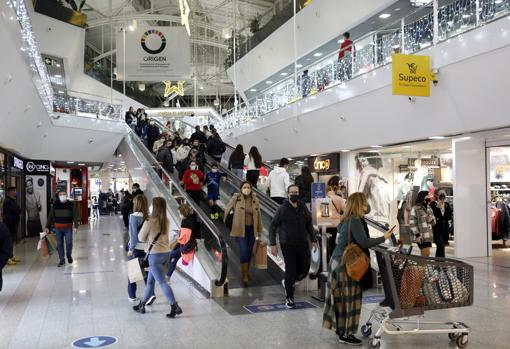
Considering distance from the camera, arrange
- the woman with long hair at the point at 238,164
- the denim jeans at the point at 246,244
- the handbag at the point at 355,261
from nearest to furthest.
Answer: the handbag at the point at 355,261 < the denim jeans at the point at 246,244 < the woman with long hair at the point at 238,164

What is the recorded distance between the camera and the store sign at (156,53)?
17.0m

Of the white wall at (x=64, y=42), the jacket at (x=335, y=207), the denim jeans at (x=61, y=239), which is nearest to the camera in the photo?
the jacket at (x=335, y=207)

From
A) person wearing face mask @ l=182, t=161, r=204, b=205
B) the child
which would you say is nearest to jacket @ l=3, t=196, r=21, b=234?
person wearing face mask @ l=182, t=161, r=204, b=205

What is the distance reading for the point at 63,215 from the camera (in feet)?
37.8

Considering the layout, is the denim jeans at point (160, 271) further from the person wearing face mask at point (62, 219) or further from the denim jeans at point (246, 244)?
the person wearing face mask at point (62, 219)

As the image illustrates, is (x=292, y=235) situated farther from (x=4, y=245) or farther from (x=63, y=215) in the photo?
(x=63, y=215)

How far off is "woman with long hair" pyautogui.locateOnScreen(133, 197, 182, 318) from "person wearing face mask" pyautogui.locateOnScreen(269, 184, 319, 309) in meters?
1.47

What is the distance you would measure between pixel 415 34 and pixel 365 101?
222cm

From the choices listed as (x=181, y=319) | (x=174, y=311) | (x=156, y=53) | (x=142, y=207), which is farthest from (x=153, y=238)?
(x=156, y=53)

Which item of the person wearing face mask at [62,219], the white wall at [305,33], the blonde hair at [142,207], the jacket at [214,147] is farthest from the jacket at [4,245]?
the white wall at [305,33]

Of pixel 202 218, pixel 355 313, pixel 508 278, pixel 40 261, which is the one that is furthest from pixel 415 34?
pixel 40 261

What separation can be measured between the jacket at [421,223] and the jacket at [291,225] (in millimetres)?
3936

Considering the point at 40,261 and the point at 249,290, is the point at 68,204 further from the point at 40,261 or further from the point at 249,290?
the point at 249,290

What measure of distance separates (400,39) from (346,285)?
8205mm
